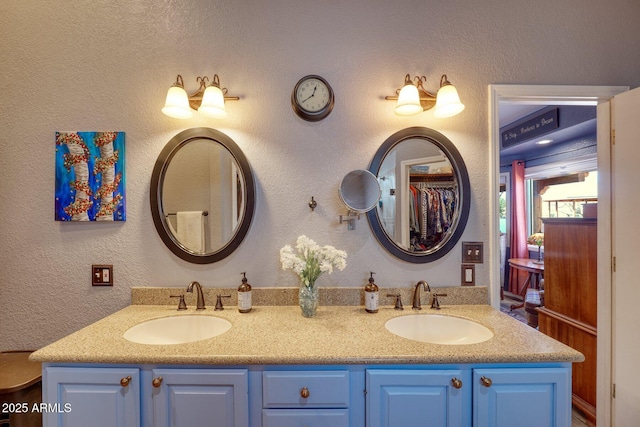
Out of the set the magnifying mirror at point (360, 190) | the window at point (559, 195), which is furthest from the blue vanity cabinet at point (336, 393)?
the window at point (559, 195)

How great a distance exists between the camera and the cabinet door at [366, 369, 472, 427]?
1.03m

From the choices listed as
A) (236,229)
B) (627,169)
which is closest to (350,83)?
(236,229)

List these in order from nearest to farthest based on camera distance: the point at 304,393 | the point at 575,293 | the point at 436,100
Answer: the point at 304,393, the point at 436,100, the point at 575,293

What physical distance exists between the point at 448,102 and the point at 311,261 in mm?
1080

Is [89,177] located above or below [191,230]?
above

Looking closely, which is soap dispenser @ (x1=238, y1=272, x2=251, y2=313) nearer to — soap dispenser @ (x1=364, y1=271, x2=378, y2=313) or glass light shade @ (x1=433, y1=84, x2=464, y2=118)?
soap dispenser @ (x1=364, y1=271, x2=378, y2=313)

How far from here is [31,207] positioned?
1.55 metres

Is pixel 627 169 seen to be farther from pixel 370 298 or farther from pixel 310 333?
pixel 310 333

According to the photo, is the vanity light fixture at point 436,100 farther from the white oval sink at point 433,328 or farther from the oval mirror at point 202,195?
the white oval sink at point 433,328

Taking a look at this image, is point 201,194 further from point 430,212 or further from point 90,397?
point 430,212

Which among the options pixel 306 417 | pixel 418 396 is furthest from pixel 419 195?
pixel 306 417

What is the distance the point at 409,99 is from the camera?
1.42m

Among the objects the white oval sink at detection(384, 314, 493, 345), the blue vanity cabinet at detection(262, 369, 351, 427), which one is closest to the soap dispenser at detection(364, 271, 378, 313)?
the white oval sink at detection(384, 314, 493, 345)

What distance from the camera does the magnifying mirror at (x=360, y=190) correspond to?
153cm
